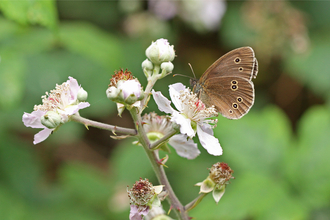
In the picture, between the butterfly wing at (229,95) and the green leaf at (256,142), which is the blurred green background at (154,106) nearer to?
the green leaf at (256,142)

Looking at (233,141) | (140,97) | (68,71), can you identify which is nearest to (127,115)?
(68,71)

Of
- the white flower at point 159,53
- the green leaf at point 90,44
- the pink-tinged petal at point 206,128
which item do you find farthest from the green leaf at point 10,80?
the pink-tinged petal at point 206,128

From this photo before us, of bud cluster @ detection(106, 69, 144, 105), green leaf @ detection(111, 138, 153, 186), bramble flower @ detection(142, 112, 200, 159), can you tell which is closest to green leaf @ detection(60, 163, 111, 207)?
green leaf @ detection(111, 138, 153, 186)

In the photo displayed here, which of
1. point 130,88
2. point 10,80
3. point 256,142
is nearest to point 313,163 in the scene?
point 256,142

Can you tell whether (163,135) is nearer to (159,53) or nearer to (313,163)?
(159,53)

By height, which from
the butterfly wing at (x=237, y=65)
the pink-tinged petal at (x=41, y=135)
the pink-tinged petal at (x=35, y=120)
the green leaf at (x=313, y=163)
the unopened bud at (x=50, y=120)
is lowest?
the green leaf at (x=313, y=163)
